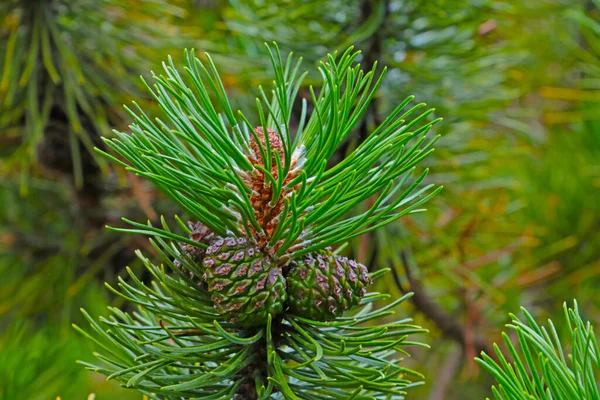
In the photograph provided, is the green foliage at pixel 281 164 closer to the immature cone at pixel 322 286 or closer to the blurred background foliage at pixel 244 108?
the immature cone at pixel 322 286

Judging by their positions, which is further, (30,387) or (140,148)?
(30,387)

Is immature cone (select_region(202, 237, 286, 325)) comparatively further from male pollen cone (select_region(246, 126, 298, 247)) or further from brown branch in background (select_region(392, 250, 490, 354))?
brown branch in background (select_region(392, 250, 490, 354))

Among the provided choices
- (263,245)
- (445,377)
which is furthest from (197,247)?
(445,377)

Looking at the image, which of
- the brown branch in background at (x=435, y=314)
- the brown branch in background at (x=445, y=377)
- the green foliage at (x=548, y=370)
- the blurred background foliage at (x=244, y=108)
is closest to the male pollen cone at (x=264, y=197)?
the green foliage at (x=548, y=370)

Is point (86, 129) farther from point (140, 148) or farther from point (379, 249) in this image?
point (140, 148)

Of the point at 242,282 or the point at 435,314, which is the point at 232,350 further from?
the point at 435,314

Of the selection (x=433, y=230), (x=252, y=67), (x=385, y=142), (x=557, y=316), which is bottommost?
(x=557, y=316)

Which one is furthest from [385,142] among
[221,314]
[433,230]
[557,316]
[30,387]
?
[557,316]
